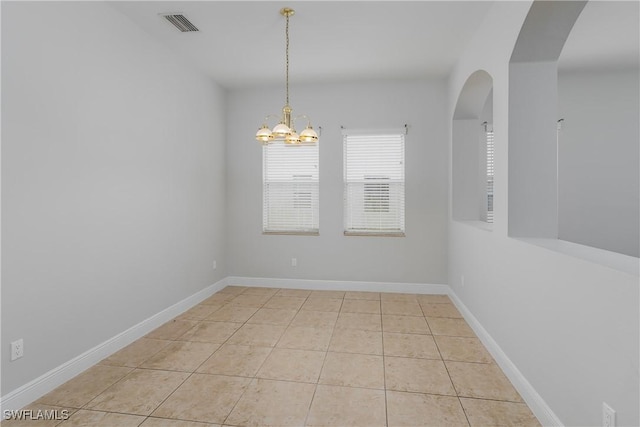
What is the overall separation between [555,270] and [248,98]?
14.6ft

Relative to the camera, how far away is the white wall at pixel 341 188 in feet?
15.3

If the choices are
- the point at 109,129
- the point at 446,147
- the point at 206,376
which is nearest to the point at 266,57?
the point at 109,129

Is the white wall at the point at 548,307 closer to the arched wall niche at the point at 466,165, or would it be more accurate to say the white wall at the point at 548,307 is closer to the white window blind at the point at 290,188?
the arched wall niche at the point at 466,165

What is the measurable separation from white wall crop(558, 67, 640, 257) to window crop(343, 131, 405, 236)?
209cm

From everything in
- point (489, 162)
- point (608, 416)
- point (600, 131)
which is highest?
point (600, 131)

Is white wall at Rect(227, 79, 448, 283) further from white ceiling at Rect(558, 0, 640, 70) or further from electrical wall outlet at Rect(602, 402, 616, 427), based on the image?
electrical wall outlet at Rect(602, 402, 616, 427)

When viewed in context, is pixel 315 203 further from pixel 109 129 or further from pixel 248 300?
pixel 109 129

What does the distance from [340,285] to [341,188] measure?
1404 millimetres

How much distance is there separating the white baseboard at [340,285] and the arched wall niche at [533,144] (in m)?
2.36

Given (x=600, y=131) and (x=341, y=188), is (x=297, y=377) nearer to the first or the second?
(x=341, y=188)

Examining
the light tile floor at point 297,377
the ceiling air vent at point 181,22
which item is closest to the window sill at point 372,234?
the light tile floor at point 297,377

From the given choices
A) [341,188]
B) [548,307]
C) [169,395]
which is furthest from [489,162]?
[169,395]

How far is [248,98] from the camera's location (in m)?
5.03

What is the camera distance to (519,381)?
228 centimetres
